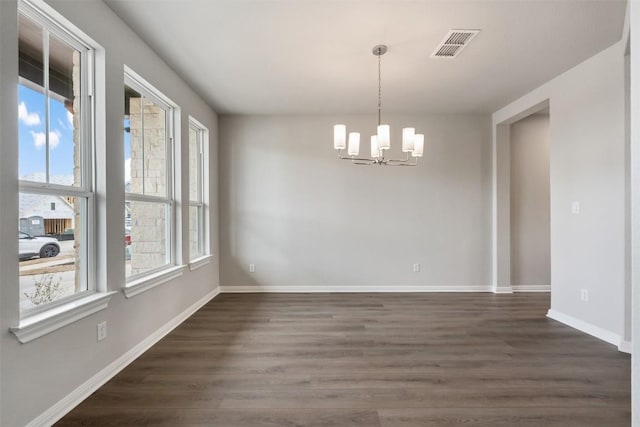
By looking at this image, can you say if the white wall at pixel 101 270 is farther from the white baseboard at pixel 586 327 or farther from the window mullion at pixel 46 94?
the white baseboard at pixel 586 327

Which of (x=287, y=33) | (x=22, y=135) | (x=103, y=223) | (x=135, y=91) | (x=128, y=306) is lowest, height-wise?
(x=128, y=306)

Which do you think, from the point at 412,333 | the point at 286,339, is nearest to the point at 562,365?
the point at 412,333

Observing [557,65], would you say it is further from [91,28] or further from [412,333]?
[91,28]

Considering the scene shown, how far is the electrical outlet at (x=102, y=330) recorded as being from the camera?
2.28 metres

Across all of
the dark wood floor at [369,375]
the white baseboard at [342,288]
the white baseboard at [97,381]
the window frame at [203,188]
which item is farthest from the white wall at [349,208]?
the white baseboard at [97,381]

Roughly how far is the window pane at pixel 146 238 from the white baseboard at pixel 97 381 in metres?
0.62

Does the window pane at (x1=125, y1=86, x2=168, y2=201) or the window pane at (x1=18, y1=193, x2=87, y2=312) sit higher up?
the window pane at (x1=125, y1=86, x2=168, y2=201)

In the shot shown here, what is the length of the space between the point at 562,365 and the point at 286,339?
232cm

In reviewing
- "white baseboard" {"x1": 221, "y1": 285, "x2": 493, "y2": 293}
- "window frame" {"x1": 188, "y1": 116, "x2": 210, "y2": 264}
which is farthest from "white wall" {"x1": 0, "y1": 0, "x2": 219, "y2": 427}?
"white baseboard" {"x1": 221, "y1": 285, "x2": 493, "y2": 293}

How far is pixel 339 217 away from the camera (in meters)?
5.14

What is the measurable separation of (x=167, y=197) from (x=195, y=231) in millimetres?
1068

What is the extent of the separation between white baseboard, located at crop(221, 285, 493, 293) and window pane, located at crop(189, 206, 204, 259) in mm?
921

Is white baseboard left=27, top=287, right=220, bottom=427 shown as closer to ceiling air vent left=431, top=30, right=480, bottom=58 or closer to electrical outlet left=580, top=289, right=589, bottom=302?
ceiling air vent left=431, top=30, right=480, bottom=58

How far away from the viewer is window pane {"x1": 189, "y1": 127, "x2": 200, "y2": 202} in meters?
4.35
